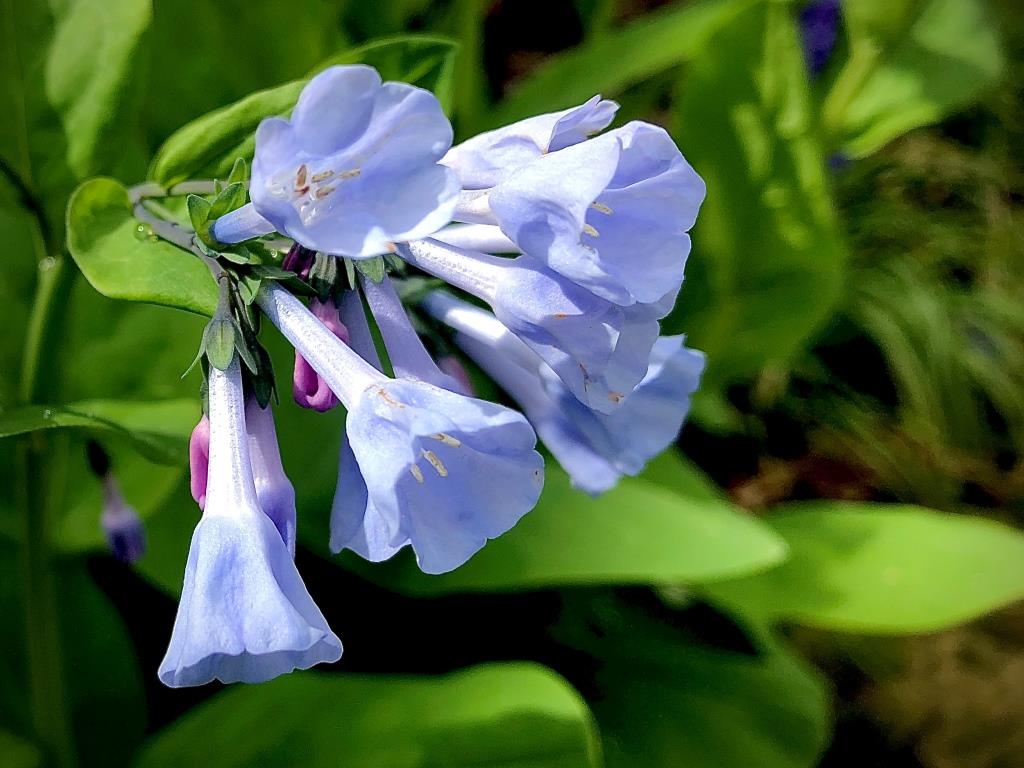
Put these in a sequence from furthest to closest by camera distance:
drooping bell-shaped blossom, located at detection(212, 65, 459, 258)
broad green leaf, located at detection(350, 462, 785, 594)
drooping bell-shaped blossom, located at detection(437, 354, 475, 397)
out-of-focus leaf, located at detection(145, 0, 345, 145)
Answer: out-of-focus leaf, located at detection(145, 0, 345, 145) < broad green leaf, located at detection(350, 462, 785, 594) < drooping bell-shaped blossom, located at detection(437, 354, 475, 397) < drooping bell-shaped blossom, located at detection(212, 65, 459, 258)

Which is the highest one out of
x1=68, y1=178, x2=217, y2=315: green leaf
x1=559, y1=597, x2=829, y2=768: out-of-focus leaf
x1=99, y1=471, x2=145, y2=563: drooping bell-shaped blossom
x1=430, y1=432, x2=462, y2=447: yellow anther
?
x1=68, y1=178, x2=217, y2=315: green leaf

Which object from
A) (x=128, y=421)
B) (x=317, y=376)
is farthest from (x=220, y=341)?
(x=128, y=421)

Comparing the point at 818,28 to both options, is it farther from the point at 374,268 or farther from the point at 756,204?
the point at 374,268

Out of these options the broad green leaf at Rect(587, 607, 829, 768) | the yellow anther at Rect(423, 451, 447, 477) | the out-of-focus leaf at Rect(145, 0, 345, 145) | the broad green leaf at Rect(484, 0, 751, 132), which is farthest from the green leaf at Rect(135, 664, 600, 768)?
the broad green leaf at Rect(484, 0, 751, 132)

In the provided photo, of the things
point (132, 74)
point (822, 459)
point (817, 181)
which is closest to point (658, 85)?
point (817, 181)

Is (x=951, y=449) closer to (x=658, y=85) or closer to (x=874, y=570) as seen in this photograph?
(x=874, y=570)

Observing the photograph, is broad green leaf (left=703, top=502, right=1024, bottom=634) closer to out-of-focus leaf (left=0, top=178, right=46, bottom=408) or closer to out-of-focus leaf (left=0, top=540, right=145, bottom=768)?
out-of-focus leaf (left=0, top=540, right=145, bottom=768)
